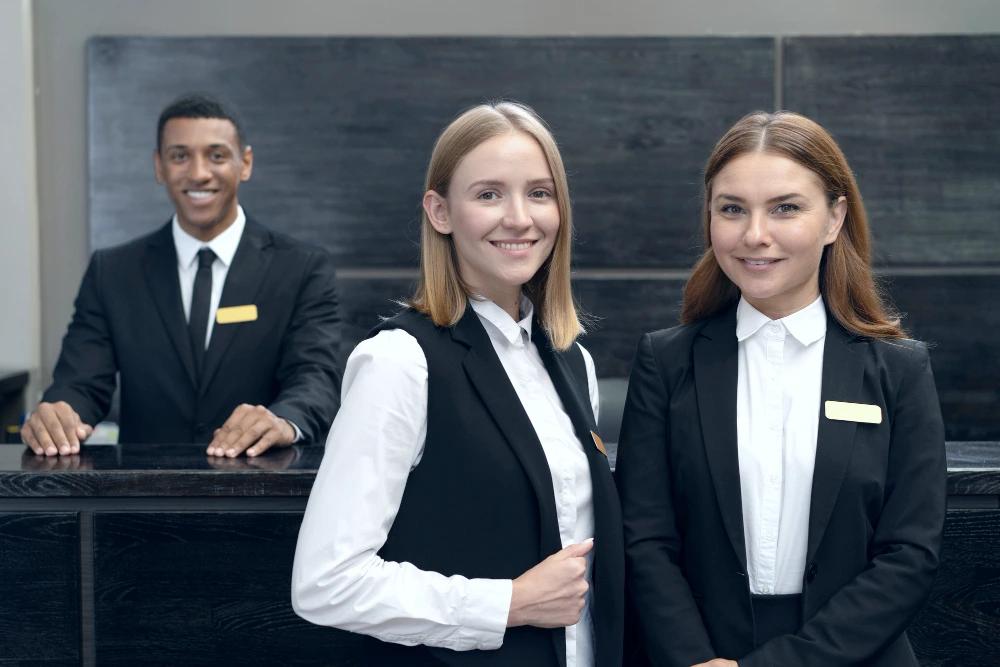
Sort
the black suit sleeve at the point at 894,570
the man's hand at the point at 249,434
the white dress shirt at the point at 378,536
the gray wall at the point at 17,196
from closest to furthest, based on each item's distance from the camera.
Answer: the white dress shirt at the point at 378,536
the black suit sleeve at the point at 894,570
the man's hand at the point at 249,434
the gray wall at the point at 17,196

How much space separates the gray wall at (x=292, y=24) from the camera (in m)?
3.97

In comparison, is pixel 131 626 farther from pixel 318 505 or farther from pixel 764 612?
pixel 764 612

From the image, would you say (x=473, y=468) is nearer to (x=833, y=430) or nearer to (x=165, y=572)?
(x=833, y=430)

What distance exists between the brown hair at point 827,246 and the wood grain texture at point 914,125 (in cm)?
254

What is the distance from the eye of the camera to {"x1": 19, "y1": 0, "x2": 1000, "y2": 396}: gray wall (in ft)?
13.0

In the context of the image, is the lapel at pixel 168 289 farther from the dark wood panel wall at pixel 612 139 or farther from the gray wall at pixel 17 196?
the gray wall at pixel 17 196

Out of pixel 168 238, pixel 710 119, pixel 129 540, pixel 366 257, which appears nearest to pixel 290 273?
pixel 168 238

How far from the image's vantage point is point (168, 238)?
8.95 feet

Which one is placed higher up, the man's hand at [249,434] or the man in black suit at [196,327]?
the man in black suit at [196,327]

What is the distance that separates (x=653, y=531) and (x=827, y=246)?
48 cm

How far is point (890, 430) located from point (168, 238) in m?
1.86

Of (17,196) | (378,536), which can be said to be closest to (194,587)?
(378,536)

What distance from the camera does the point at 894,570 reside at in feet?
4.62

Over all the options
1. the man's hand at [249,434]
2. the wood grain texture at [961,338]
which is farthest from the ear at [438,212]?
the wood grain texture at [961,338]
